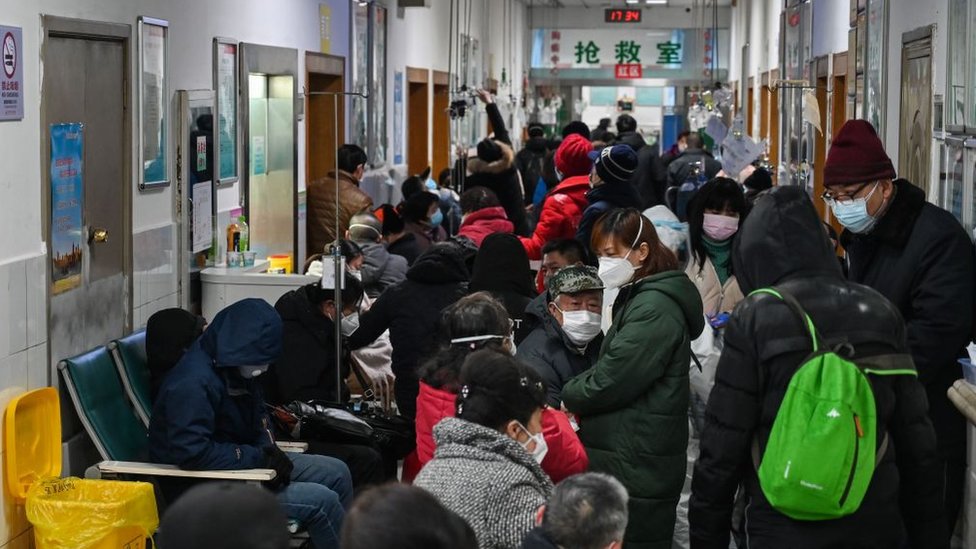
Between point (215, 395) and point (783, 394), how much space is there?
225cm

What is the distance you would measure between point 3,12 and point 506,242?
2.03 meters

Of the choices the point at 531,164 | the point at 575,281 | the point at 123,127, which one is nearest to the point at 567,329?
the point at 575,281

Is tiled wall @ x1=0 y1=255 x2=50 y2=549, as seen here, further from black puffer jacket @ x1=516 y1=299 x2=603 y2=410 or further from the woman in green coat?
the woman in green coat


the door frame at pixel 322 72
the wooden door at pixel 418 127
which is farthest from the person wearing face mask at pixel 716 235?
the wooden door at pixel 418 127

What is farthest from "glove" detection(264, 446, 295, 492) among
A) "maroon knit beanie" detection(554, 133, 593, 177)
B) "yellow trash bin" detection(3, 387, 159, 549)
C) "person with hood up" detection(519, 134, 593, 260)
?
"maroon knit beanie" detection(554, 133, 593, 177)

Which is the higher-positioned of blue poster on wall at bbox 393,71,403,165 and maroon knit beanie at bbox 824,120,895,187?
blue poster on wall at bbox 393,71,403,165

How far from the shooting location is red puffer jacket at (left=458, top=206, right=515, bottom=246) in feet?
25.8

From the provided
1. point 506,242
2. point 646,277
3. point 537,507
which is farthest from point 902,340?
point 506,242

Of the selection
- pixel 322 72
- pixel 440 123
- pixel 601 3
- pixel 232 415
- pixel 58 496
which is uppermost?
pixel 601 3

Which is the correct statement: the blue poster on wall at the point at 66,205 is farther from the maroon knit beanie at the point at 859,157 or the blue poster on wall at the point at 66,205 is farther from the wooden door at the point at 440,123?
the wooden door at the point at 440,123

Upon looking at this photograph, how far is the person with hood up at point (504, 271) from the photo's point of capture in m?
5.39

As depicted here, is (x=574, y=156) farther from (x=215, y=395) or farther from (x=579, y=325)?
(x=215, y=395)

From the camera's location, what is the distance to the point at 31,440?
478 centimetres

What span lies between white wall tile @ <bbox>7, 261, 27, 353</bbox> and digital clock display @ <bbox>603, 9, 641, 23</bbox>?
69.8 ft
